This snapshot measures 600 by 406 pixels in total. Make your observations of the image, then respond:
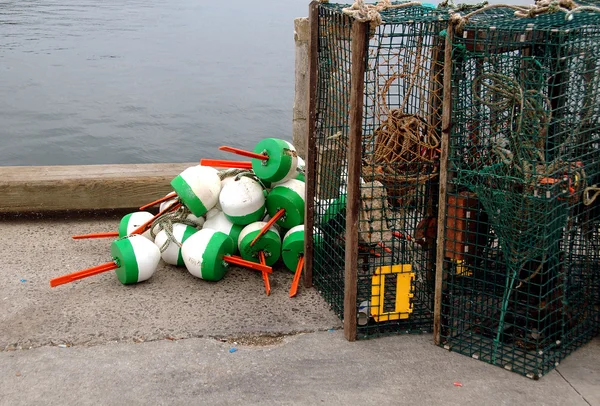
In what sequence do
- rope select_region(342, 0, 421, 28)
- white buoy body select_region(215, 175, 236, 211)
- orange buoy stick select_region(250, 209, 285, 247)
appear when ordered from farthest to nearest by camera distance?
white buoy body select_region(215, 175, 236, 211) < orange buoy stick select_region(250, 209, 285, 247) < rope select_region(342, 0, 421, 28)

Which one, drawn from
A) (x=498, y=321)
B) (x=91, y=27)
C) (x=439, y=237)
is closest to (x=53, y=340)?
(x=439, y=237)

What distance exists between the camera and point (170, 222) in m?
5.54

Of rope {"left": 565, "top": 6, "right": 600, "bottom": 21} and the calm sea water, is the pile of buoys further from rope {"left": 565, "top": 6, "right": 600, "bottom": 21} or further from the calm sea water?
the calm sea water

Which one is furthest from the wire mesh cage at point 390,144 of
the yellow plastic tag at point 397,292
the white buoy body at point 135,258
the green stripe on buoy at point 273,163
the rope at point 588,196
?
the white buoy body at point 135,258

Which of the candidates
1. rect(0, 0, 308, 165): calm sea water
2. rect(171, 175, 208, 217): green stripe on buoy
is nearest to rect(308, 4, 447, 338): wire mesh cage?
rect(171, 175, 208, 217): green stripe on buoy

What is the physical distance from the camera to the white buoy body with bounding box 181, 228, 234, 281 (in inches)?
203

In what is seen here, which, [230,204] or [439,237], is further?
[230,204]

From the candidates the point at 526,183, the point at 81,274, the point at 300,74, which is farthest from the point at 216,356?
the point at 300,74

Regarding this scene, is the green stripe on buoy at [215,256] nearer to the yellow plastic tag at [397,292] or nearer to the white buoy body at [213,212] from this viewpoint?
the white buoy body at [213,212]

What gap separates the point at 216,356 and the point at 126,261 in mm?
1137

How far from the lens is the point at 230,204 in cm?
534

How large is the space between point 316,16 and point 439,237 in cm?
162

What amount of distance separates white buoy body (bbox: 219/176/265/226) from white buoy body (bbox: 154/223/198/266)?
0.33 m

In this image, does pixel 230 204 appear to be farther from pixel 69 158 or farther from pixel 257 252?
pixel 69 158
